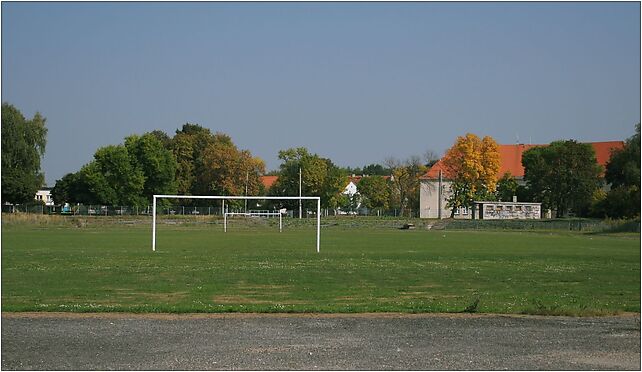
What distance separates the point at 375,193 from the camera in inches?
6191

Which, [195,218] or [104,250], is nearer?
[104,250]

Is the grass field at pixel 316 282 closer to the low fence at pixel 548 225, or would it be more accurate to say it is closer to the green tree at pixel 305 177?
the low fence at pixel 548 225

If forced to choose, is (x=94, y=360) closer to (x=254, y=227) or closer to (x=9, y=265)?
(x=9, y=265)

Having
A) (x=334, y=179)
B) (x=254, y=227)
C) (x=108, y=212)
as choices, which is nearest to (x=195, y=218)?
(x=254, y=227)

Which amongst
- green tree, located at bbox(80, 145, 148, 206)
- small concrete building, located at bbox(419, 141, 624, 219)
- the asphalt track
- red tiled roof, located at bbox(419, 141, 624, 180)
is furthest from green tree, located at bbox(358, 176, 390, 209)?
the asphalt track

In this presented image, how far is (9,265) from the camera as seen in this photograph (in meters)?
30.0

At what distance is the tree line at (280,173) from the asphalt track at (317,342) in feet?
262

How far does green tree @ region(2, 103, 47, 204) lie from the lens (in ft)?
303

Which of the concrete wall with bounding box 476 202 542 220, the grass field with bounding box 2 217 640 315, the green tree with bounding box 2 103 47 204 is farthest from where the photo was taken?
the concrete wall with bounding box 476 202 542 220

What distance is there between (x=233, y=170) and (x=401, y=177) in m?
25.8

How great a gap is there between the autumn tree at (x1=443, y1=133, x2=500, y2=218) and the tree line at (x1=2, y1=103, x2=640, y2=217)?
119 mm

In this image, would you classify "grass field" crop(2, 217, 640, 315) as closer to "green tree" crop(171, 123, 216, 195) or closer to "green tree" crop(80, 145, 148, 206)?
"green tree" crop(80, 145, 148, 206)

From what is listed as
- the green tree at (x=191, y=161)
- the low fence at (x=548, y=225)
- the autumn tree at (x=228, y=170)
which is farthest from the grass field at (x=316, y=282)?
the green tree at (x=191, y=161)

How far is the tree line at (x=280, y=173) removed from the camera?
9556 cm
